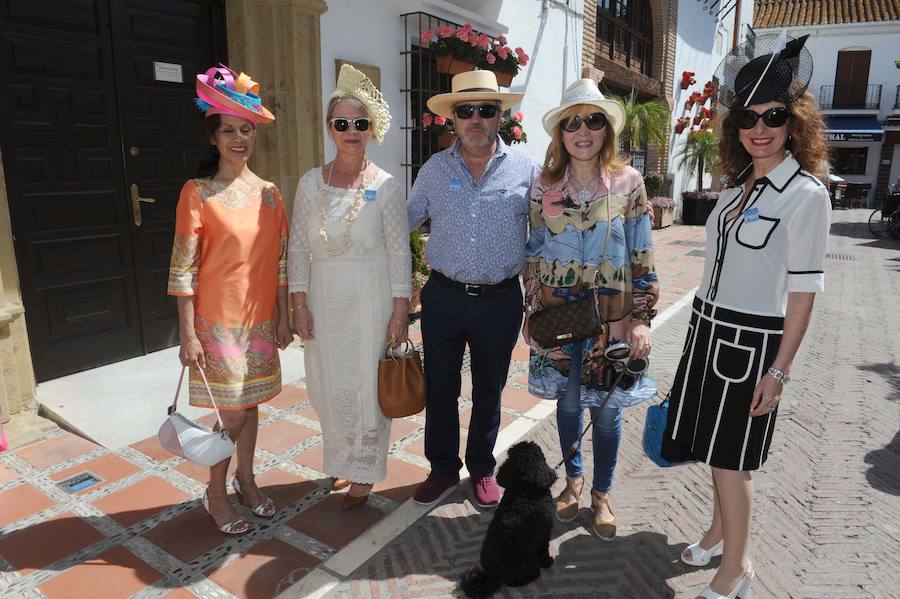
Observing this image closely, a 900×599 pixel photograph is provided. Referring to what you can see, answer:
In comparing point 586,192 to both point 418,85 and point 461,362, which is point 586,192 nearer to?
point 461,362

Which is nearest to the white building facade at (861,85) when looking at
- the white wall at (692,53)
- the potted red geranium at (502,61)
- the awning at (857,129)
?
the awning at (857,129)

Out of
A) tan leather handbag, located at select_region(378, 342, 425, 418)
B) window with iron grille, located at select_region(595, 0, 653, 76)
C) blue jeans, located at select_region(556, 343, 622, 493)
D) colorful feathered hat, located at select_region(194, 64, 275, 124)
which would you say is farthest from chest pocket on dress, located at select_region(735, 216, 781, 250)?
window with iron grille, located at select_region(595, 0, 653, 76)

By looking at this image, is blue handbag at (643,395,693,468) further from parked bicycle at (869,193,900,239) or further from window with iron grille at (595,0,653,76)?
parked bicycle at (869,193,900,239)

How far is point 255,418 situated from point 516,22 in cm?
741

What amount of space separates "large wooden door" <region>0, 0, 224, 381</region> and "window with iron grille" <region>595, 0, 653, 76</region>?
9801mm

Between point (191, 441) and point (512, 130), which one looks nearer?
point (191, 441)

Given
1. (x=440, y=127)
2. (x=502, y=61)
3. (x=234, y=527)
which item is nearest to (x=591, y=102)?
(x=234, y=527)

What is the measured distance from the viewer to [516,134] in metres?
7.46

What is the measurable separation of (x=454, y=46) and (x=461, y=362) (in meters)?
4.76

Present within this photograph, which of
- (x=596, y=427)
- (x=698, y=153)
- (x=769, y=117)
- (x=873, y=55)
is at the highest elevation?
(x=873, y=55)

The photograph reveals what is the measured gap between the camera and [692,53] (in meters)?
17.2

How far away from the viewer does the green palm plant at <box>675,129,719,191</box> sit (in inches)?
673

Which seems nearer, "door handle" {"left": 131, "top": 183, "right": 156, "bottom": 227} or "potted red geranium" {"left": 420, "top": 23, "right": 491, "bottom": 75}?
"door handle" {"left": 131, "top": 183, "right": 156, "bottom": 227}

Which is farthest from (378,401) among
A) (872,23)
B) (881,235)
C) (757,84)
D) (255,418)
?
(872,23)
